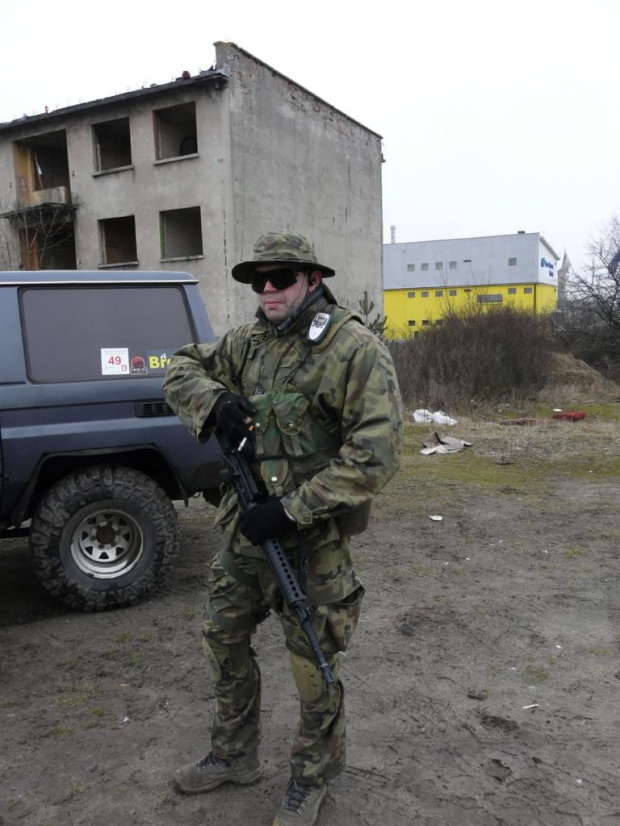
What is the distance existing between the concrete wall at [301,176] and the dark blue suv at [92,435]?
14589mm

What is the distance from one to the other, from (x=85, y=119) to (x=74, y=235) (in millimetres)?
3500

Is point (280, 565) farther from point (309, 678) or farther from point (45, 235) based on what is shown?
point (45, 235)

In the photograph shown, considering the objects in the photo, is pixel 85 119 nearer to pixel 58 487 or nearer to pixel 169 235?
pixel 169 235

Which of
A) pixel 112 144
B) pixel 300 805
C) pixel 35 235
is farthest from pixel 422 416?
pixel 112 144

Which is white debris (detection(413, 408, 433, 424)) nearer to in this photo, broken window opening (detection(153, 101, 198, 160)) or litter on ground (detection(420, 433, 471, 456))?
litter on ground (detection(420, 433, 471, 456))

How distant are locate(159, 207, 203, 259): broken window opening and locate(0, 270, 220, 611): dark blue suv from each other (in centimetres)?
1624

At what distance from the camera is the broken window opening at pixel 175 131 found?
19102mm

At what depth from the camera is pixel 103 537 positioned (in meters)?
3.96

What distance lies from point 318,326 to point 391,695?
5.86ft

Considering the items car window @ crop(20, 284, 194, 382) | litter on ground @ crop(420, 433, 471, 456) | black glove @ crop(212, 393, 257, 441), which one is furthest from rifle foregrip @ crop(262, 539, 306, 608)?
litter on ground @ crop(420, 433, 471, 456)

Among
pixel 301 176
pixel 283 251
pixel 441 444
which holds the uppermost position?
pixel 301 176

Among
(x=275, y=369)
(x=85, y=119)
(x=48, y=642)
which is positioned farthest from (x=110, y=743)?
(x=85, y=119)

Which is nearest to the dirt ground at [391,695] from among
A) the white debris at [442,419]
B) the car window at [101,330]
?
the car window at [101,330]

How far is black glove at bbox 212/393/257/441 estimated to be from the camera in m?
2.20
